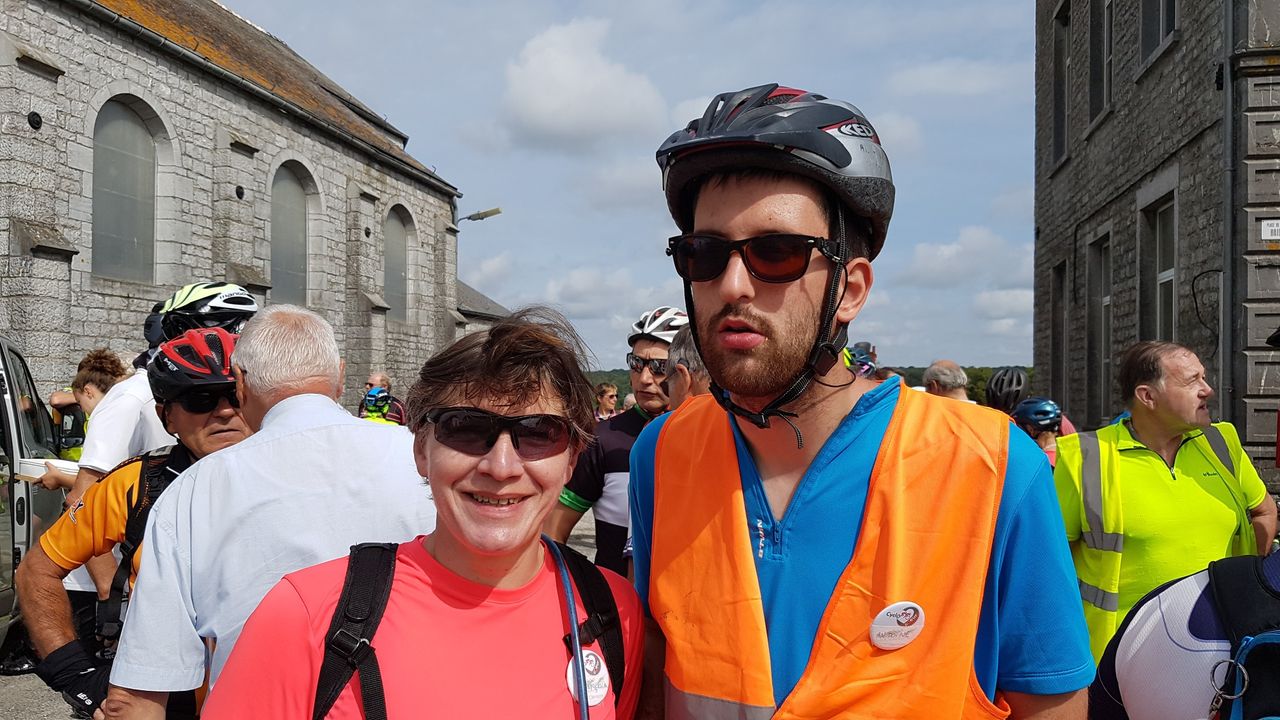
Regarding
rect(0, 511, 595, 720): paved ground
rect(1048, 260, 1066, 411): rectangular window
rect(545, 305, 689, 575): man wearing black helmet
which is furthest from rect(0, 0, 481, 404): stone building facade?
rect(1048, 260, 1066, 411): rectangular window

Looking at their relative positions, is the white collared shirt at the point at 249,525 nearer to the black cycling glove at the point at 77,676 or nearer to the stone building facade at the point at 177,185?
the black cycling glove at the point at 77,676

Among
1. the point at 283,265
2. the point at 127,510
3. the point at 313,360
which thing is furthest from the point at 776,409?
the point at 283,265

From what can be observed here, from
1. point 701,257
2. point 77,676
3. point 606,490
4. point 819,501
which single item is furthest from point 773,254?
point 606,490

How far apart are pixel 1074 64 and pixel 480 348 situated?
15.1 meters

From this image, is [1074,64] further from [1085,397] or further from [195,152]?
[195,152]

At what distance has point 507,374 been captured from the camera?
192cm

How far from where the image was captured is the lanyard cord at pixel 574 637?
1.78 meters

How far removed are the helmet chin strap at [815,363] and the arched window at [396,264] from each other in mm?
25951

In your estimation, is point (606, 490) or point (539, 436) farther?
point (606, 490)

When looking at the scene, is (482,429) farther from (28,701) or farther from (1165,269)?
(1165,269)

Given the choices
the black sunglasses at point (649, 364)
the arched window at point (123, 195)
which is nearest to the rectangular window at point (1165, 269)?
the black sunglasses at point (649, 364)

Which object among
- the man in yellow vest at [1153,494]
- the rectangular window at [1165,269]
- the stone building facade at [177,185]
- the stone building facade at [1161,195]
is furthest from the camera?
the stone building facade at [177,185]

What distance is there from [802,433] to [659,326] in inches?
122

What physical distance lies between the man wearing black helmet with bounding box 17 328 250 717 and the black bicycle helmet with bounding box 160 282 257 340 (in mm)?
1092
